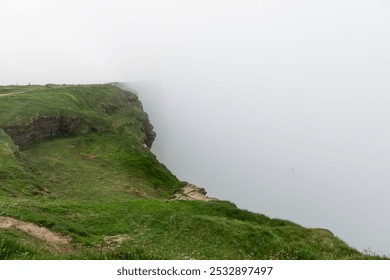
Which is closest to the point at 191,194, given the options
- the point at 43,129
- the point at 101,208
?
the point at 101,208

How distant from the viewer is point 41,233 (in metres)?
24.4

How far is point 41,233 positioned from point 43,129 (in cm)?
4304

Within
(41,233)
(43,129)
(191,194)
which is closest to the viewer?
(41,233)

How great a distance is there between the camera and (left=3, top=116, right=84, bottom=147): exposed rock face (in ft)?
189

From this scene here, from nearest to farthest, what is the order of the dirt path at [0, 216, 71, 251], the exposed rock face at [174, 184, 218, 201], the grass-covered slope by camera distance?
the dirt path at [0, 216, 71, 251], the grass-covered slope, the exposed rock face at [174, 184, 218, 201]

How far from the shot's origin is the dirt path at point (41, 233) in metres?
23.5

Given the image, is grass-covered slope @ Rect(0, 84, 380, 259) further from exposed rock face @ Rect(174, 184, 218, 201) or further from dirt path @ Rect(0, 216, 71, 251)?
exposed rock face @ Rect(174, 184, 218, 201)

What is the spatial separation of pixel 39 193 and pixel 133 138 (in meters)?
37.1

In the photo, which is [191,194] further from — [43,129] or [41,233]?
[41,233]

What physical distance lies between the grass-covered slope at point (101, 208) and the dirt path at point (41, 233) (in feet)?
0.21

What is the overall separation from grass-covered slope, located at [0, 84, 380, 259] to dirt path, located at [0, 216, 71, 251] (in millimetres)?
65

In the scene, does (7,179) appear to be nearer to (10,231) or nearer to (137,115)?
(10,231)

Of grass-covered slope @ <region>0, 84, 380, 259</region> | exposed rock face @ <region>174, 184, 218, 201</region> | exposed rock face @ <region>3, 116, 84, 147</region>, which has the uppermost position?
exposed rock face @ <region>3, 116, 84, 147</region>

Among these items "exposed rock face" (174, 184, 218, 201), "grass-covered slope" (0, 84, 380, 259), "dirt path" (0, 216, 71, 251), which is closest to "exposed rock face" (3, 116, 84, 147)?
"grass-covered slope" (0, 84, 380, 259)
